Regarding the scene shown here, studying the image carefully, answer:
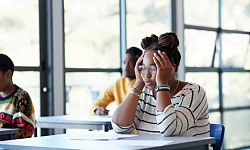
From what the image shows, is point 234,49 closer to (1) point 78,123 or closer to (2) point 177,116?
(1) point 78,123

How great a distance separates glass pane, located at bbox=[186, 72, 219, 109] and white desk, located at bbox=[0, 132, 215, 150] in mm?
4540

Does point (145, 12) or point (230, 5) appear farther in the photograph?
point (230, 5)

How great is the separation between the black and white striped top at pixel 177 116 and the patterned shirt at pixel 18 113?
0.93m

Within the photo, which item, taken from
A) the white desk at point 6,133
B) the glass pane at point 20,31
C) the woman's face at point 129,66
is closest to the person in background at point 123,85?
the woman's face at point 129,66

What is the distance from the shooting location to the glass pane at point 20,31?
4.49 metres

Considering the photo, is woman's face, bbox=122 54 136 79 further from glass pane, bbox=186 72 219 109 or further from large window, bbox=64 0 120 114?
glass pane, bbox=186 72 219 109

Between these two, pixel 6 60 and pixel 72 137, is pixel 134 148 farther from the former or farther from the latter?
pixel 6 60

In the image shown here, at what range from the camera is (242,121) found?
7461mm

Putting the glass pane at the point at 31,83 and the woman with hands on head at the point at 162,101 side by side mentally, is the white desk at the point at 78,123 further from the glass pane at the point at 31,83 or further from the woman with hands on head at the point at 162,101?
the woman with hands on head at the point at 162,101

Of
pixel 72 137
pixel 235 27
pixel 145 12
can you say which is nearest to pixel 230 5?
pixel 235 27

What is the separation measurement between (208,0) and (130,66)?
9.37 ft

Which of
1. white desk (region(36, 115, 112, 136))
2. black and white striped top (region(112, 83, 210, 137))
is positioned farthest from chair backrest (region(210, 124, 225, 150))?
white desk (region(36, 115, 112, 136))

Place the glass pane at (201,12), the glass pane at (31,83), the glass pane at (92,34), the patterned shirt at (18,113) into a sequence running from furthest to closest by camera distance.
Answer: the glass pane at (201,12) < the glass pane at (92,34) < the glass pane at (31,83) < the patterned shirt at (18,113)

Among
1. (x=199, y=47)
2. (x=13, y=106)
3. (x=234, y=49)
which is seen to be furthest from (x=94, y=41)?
(x=234, y=49)
